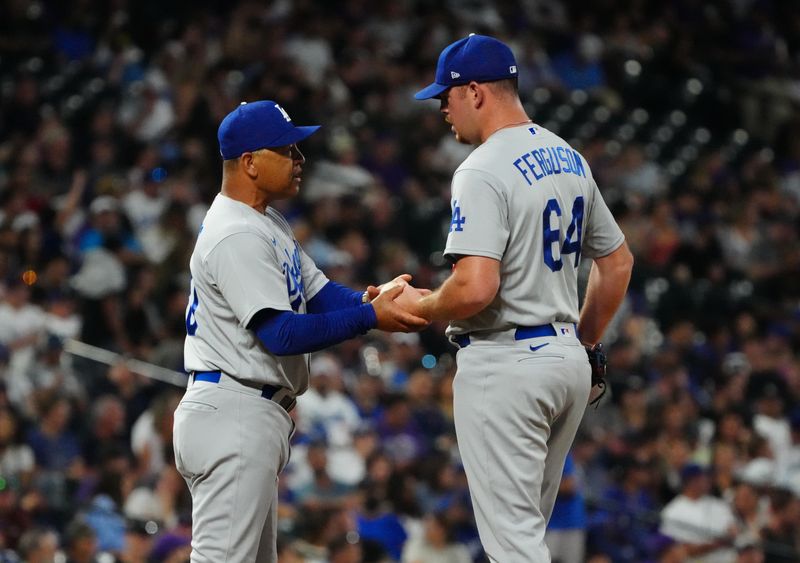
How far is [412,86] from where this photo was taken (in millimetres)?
12383

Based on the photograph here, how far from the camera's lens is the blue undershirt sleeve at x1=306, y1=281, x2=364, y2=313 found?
4469mm

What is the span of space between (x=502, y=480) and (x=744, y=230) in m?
9.64

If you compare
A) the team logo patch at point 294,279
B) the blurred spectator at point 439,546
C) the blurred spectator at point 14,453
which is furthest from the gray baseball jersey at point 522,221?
the blurred spectator at point 14,453

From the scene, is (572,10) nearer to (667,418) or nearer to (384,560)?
(667,418)

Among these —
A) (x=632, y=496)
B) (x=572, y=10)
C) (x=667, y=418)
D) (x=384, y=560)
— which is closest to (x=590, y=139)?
(x=572, y=10)

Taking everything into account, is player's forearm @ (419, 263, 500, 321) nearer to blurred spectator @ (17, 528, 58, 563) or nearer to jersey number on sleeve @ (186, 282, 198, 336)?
jersey number on sleeve @ (186, 282, 198, 336)

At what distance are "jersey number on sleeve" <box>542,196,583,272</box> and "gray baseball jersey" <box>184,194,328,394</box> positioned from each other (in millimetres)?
857

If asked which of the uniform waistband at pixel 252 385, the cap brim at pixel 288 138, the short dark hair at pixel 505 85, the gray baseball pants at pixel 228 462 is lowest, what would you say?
the gray baseball pants at pixel 228 462

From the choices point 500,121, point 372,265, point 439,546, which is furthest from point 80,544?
point 372,265

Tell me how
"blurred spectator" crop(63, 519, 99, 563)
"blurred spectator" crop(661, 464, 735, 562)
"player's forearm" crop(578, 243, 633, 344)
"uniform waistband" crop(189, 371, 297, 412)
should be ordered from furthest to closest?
"blurred spectator" crop(661, 464, 735, 562), "blurred spectator" crop(63, 519, 99, 563), "player's forearm" crop(578, 243, 633, 344), "uniform waistband" crop(189, 371, 297, 412)

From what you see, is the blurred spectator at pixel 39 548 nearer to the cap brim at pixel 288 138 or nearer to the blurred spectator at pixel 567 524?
the blurred spectator at pixel 567 524

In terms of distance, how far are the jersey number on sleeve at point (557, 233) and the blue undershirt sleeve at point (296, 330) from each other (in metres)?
0.69

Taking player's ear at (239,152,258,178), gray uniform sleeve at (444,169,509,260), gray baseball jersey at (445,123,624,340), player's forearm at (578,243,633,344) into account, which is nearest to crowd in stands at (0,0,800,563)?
player's forearm at (578,243,633,344)

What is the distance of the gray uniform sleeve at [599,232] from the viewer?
14.1 feet
